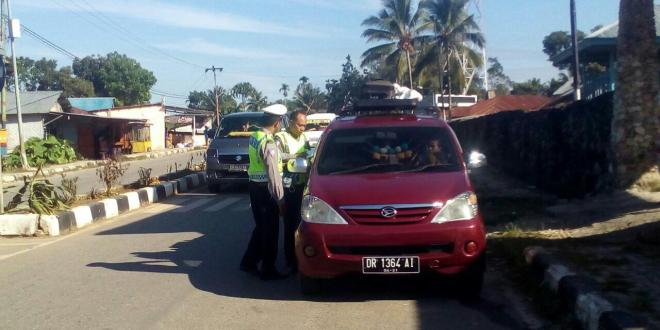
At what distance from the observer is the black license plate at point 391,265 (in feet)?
21.1

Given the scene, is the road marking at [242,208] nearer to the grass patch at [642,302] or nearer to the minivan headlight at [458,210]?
the minivan headlight at [458,210]

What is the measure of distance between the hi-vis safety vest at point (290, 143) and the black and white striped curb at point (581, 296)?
2.92 m

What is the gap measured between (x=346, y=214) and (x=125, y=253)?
14.2ft

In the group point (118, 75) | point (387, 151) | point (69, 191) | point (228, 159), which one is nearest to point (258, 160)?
point (387, 151)

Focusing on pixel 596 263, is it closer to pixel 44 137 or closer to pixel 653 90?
pixel 653 90

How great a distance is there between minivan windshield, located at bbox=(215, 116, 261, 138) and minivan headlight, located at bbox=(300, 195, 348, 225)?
37.5ft

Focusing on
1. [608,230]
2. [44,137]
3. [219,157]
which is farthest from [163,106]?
[608,230]

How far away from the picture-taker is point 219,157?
17.2 meters

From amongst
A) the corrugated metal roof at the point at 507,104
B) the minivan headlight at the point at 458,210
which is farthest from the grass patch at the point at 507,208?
the corrugated metal roof at the point at 507,104

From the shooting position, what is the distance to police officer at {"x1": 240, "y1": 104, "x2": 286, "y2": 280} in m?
7.77

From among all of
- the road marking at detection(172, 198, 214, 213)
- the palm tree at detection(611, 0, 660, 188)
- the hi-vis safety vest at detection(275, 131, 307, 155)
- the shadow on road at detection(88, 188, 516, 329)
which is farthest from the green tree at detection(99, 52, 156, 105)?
the hi-vis safety vest at detection(275, 131, 307, 155)

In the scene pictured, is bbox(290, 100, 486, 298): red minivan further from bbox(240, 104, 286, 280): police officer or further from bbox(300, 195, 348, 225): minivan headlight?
bbox(240, 104, 286, 280): police officer

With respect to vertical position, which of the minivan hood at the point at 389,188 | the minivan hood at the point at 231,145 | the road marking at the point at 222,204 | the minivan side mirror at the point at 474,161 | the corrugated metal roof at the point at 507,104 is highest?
the corrugated metal roof at the point at 507,104

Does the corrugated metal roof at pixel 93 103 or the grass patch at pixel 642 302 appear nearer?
the grass patch at pixel 642 302
